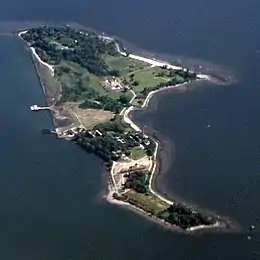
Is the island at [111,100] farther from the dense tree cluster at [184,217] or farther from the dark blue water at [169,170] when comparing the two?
the dark blue water at [169,170]

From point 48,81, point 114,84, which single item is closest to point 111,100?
point 114,84

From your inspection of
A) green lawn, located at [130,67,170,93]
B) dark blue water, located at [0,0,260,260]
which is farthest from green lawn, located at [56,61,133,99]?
dark blue water, located at [0,0,260,260]

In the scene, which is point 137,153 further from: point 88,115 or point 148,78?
point 148,78

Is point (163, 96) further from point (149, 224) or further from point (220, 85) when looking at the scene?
point (149, 224)

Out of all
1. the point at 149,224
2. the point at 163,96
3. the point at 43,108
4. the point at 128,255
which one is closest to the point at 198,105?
the point at 163,96

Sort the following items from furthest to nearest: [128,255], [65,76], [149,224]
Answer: [65,76]
[149,224]
[128,255]

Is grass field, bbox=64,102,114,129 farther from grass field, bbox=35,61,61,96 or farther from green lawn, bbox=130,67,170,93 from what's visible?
green lawn, bbox=130,67,170,93

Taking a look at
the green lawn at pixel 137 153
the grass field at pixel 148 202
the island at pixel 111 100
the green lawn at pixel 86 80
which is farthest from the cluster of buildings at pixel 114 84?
the grass field at pixel 148 202
